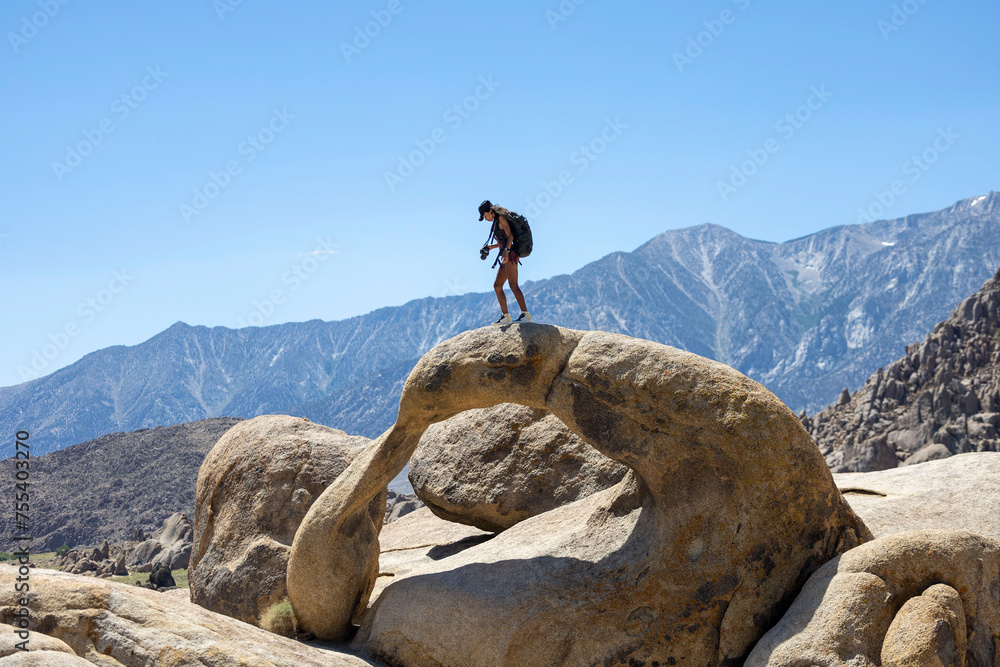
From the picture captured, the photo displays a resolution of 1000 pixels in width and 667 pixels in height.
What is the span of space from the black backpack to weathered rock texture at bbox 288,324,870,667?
4.44 feet

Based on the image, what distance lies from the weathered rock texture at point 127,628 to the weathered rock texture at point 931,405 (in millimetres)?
69649

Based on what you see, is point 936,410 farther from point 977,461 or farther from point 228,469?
point 228,469

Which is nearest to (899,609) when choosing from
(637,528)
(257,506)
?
(637,528)

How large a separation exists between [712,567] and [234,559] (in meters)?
9.61

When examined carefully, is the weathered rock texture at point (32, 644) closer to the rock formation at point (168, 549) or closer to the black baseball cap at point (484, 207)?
the black baseball cap at point (484, 207)

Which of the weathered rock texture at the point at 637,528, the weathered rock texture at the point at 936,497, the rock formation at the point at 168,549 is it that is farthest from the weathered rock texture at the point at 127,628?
the rock formation at the point at 168,549

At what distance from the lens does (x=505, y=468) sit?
19.8m

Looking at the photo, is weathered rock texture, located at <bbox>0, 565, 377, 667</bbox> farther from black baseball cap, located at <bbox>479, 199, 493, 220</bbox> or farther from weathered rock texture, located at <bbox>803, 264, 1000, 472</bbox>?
weathered rock texture, located at <bbox>803, 264, 1000, 472</bbox>

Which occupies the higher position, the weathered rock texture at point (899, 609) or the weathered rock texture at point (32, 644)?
the weathered rock texture at point (32, 644)

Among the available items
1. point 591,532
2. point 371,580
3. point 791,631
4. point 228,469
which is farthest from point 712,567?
point 228,469

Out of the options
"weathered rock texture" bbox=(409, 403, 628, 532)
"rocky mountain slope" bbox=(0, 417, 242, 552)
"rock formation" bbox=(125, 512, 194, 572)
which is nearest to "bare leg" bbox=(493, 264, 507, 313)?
"weathered rock texture" bbox=(409, 403, 628, 532)

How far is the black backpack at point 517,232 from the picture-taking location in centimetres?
1444

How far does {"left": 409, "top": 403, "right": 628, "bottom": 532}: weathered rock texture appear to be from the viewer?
19.2m

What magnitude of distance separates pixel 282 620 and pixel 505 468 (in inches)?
242
